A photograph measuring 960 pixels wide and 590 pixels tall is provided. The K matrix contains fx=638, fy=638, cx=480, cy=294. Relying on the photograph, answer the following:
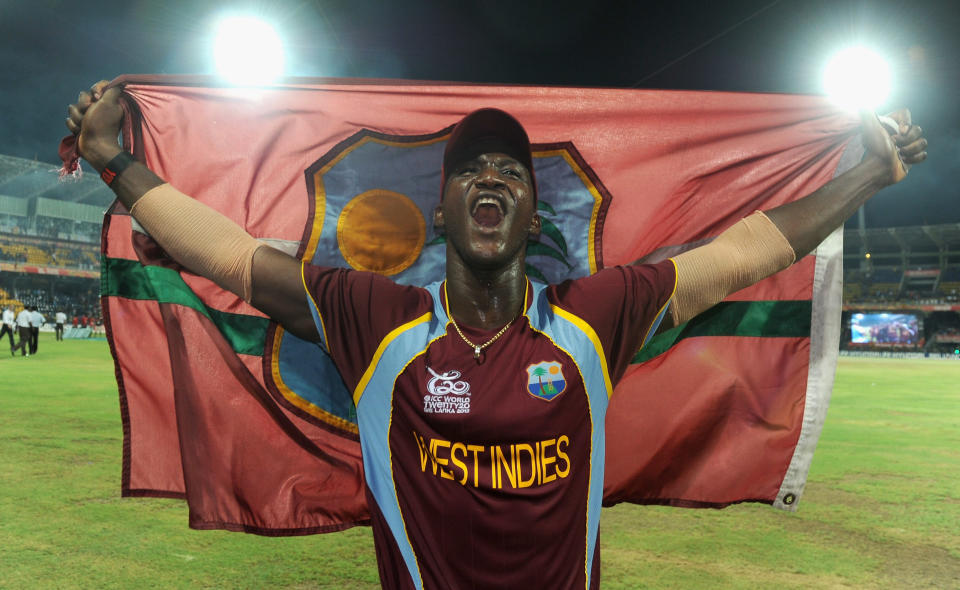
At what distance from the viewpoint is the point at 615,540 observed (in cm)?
428

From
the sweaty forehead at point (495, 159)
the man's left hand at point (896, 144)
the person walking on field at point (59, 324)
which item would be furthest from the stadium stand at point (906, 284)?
the sweaty forehead at point (495, 159)

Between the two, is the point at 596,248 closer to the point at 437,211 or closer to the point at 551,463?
the point at 437,211

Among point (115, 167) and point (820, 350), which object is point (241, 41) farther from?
point (820, 350)

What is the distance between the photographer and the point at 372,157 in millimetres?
3268

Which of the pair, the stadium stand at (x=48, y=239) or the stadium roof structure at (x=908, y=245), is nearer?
the stadium stand at (x=48, y=239)

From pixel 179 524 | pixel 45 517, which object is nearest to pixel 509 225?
pixel 179 524

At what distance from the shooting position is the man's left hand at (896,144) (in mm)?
2768

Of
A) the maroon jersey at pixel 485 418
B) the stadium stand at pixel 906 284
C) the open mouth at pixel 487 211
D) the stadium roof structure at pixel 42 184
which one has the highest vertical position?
the stadium roof structure at pixel 42 184

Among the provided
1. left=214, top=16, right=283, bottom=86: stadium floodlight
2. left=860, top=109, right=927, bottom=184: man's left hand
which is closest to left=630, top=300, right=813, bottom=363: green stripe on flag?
left=860, top=109, right=927, bottom=184: man's left hand

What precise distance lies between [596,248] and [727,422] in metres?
1.08

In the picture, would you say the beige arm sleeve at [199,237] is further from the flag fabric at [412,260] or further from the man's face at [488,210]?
the man's face at [488,210]

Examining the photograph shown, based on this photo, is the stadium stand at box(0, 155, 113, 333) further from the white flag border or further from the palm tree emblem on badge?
the palm tree emblem on badge

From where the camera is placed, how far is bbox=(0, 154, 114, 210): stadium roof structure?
141 feet

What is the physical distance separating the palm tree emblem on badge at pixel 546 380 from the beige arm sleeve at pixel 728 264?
2.06 ft
